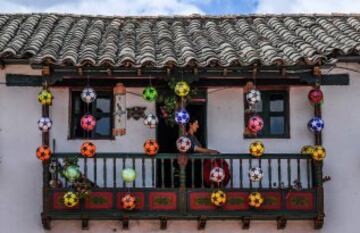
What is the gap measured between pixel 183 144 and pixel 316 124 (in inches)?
110

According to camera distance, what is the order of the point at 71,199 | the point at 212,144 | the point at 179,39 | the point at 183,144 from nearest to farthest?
the point at 71,199
the point at 183,144
the point at 212,144
the point at 179,39

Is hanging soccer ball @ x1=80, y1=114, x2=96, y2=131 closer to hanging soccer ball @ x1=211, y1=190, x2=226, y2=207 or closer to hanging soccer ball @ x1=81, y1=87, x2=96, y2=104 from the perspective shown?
hanging soccer ball @ x1=81, y1=87, x2=96, y2=104

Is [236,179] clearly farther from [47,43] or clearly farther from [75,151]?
[47,43]

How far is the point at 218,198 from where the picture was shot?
1877 cm

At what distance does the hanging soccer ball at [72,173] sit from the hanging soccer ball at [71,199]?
0.28 metres

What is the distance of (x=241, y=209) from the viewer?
Result: 62.8ft

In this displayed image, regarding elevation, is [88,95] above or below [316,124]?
above

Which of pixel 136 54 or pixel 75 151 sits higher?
pixel 136 54

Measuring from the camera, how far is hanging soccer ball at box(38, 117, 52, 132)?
1894cm

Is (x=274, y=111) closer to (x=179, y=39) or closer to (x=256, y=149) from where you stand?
(x=256, y=149)

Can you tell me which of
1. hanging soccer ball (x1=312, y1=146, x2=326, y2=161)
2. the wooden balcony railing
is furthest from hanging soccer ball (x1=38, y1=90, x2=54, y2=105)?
hanging soccer ball (x1=312, y1=146, x2=326, y2=161)

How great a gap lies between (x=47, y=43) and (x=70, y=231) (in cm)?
396

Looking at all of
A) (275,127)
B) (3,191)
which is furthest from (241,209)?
(3,191)

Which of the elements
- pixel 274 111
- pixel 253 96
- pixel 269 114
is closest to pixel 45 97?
pixel 253 96
